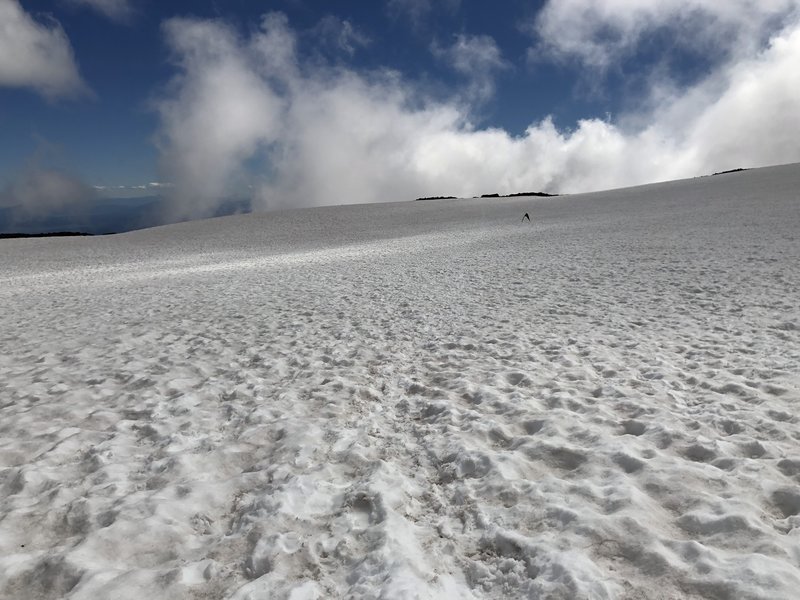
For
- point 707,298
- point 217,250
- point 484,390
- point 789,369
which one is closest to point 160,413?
point 484,390

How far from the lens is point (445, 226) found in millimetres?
48375

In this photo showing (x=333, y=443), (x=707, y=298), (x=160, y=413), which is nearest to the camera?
(x=333, y=443)

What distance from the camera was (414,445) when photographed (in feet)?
19.5

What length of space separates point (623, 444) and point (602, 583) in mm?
2260

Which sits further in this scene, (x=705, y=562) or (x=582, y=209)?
(x=582, y=209)

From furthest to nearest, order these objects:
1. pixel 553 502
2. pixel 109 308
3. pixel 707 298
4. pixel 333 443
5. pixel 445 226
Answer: pixel 445 226 → pixel 109 308 → pixel 707 298 → pixel 333 443 → pixel 553 502

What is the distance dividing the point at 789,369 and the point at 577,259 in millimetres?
13933

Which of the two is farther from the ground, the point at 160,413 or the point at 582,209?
the point at 582,209

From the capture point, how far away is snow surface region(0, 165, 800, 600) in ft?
12.5

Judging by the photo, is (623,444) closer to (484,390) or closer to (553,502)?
(553,502)

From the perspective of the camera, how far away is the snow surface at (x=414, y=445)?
3811 mm

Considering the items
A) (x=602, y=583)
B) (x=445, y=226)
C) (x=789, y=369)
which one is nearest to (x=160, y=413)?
(x=602, y=583)

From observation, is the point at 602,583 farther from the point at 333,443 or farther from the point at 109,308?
the point at 109,308

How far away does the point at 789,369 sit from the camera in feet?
24.9
